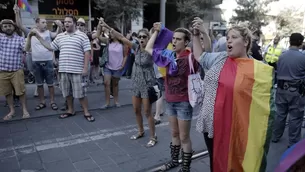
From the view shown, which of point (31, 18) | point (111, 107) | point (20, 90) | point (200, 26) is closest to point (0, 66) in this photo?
point (20, 90)

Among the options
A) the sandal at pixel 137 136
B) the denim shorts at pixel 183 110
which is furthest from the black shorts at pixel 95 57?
the denim shorts at pixel 183 110

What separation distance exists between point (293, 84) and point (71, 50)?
398cm

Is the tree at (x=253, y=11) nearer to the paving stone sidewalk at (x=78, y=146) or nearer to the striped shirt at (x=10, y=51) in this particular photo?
the paving stone sidewalk at (x=78, y=146)

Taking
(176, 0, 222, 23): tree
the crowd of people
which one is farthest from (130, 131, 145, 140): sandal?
(176, 0, 222, 23): tree

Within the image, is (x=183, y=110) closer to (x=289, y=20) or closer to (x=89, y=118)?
(x=89, y=118)

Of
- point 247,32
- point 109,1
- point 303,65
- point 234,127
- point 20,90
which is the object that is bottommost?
point 20,90

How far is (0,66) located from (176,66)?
3.93 metres

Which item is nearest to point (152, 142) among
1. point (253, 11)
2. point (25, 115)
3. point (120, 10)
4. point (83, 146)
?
point (83, 146)

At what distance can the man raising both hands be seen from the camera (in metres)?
5.12

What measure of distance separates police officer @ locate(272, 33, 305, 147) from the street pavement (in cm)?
→ 55

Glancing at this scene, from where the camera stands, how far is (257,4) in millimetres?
21812

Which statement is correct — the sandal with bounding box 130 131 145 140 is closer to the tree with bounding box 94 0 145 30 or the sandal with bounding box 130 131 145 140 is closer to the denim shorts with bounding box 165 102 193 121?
the denim shorts with bounding box 165 102 193 121

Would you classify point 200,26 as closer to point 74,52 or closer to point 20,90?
point 74,52

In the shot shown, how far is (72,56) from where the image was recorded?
16.9 feet
